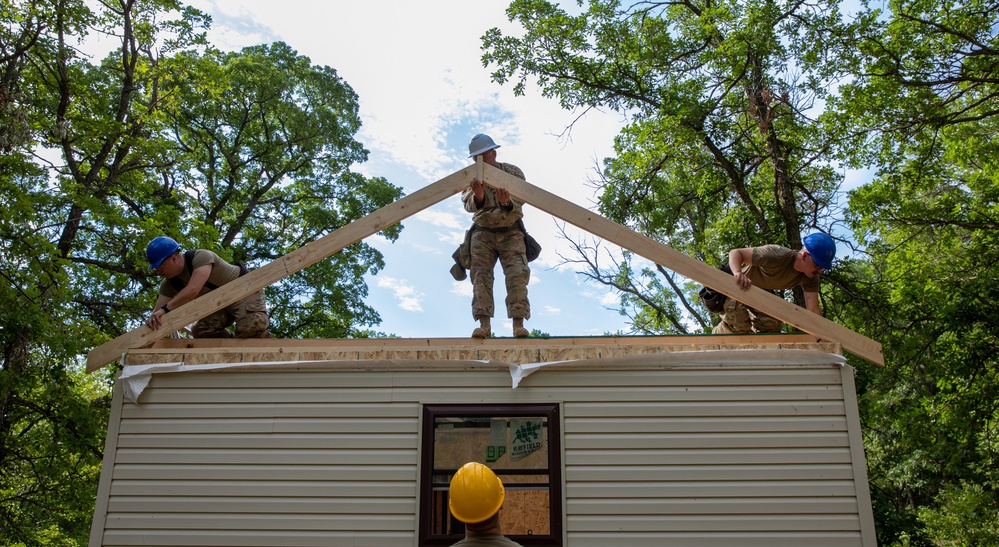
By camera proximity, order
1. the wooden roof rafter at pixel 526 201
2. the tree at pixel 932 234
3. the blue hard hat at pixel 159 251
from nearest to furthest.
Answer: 1. the wooden roof rafter at pixel 526 201
2. the blue hard hat at pixel 159 251
3. the tree at pixel 932 234

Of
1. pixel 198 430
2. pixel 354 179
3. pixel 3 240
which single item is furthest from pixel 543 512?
pixel 354 179

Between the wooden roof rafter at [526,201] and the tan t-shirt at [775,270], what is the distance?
2.47 ft

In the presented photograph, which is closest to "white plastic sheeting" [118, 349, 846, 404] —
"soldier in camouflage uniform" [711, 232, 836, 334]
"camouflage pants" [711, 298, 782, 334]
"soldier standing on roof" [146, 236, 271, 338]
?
"soldier standing on roof" [146, 236, 271, 338]

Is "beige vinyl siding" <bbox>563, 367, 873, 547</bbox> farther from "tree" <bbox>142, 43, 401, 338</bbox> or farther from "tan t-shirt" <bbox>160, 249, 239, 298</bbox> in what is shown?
"tree" <bbox>142, 43, 401, 338</bbox>

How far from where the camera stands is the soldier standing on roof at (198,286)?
5590mm

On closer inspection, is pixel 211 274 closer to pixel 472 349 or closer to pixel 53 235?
pixel 472 349

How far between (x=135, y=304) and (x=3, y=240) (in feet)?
10.1

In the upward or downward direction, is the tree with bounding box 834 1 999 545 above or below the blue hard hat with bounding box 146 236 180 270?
above

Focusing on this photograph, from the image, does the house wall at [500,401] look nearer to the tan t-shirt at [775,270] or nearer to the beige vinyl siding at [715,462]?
the beige vinyl siding at [715,462]

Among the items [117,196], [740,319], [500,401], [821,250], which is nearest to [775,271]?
[821,250]

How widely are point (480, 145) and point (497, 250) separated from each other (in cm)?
99

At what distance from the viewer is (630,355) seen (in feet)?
16.5

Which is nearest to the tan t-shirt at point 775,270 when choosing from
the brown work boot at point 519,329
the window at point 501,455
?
the brown work boot at point 519,329

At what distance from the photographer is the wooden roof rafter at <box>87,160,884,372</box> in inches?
201
